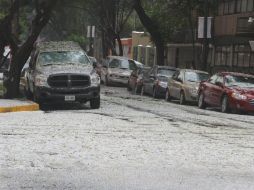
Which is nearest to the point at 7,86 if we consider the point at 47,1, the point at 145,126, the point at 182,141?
the point at 47,1

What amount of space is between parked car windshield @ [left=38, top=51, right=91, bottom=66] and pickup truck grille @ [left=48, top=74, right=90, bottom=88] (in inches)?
42.4

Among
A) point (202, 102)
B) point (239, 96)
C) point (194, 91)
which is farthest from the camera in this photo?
Result: point (194, 91)

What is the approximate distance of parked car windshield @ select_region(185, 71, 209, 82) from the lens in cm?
2766

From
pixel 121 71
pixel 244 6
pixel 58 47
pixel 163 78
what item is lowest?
pixel 121 71

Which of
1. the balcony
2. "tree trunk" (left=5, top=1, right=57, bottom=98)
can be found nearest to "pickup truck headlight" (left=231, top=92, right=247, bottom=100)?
"tree trunk" (left=5, top=1, right=57, bottom=98)

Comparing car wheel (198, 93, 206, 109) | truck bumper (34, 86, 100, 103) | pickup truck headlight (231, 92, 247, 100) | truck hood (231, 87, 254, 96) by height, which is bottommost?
car wheel (198, 93, 206, 109)

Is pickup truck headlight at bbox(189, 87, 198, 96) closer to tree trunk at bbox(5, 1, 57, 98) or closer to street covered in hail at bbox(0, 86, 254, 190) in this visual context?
tree trunk at bbox(5, 1, 57, 98)

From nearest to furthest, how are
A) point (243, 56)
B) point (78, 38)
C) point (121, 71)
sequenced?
point (121, 71), point (243, 56), point (78, 38)

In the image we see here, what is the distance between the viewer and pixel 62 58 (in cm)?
2102

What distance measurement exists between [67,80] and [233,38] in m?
23.7

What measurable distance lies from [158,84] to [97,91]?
10600 mm

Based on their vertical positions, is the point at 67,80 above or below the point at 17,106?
above

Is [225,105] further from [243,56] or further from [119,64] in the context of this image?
[243,56]

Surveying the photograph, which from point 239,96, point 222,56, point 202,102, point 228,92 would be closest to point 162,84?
point 202,102
